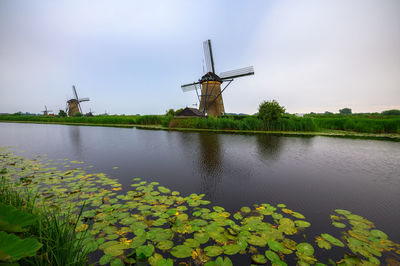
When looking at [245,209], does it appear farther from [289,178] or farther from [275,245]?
[289,178]

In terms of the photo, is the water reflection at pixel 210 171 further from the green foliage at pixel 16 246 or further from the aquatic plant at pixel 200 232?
the green foliage at pixel 16 246

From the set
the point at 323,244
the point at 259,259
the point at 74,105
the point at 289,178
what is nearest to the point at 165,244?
the point at 259,259

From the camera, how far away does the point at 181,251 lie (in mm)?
2113

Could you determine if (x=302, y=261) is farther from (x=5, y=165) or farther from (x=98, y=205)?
(x=5, y=165)

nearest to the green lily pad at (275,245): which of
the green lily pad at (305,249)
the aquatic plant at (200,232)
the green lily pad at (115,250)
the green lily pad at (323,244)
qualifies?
the aquatic plant at (200,232)

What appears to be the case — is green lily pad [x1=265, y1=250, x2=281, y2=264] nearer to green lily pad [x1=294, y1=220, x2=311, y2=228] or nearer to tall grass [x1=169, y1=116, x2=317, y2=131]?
green lily pad [x1=294, y1=220, x2=311, y2=228]

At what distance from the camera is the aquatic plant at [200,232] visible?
208cm

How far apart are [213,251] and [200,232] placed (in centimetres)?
41

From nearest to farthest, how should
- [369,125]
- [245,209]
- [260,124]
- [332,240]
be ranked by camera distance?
[332,240] → [245,209] → [369,125] → [260,124]

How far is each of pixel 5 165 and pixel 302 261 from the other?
8.86m

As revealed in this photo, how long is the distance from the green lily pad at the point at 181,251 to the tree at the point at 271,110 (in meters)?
16.1

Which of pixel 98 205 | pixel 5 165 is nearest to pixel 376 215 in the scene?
pixel 98 205

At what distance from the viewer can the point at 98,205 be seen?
3.21 m

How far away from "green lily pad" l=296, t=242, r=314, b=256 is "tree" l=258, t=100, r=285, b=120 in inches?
603
